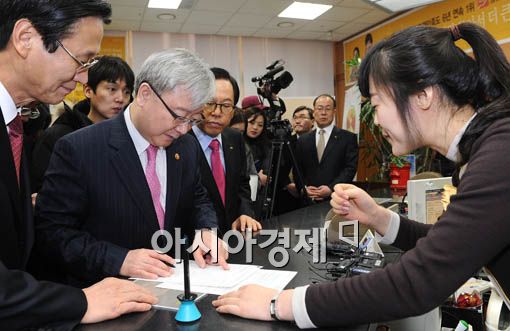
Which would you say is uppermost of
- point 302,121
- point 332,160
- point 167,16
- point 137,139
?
point 167,16

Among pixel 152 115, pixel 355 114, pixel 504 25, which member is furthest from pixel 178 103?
pixel 355 114

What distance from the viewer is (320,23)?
670cm

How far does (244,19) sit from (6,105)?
18.9 feet

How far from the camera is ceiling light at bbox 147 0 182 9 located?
215 inches

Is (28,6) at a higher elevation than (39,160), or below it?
higher

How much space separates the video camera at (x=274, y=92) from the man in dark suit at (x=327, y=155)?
1000mm

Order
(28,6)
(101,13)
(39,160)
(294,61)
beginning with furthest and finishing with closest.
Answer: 1. (294,61)
2. (39,160)
3. (101,13)
4. (28,6)

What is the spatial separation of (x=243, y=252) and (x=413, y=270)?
2.34 ft

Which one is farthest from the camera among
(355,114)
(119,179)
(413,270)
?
(355,114)

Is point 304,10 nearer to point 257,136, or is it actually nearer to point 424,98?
point 257,136

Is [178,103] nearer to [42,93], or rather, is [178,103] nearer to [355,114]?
[42,93]

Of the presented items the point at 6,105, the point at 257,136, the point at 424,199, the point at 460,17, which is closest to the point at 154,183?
the point at 6,105

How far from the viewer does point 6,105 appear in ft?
3.28

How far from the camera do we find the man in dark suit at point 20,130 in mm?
803
